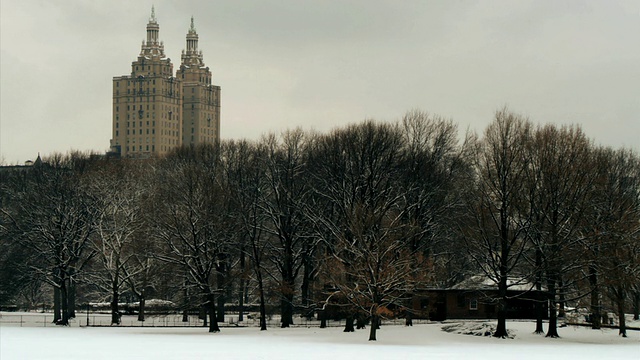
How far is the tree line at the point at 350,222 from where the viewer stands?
218 feet

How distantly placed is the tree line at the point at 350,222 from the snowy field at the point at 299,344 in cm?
217

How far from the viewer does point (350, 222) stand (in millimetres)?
69375

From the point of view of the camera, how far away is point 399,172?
267 feet

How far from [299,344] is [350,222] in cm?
1285

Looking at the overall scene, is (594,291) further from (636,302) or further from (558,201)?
(636,302)

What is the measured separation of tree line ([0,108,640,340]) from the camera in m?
66.5

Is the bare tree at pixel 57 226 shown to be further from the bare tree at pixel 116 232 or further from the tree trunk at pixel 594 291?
the tree trunk at pixel 594 291

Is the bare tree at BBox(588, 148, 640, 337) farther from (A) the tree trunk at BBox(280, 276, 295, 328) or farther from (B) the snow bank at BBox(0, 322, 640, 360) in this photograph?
(A) the tree trunk at BBox(280, 276, 295, 328)

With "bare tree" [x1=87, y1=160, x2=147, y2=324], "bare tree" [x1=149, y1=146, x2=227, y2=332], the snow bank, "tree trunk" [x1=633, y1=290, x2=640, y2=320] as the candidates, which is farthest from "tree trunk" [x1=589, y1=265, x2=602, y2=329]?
"bare tree" [x1=87, y1=160, x2=147, y2=324]

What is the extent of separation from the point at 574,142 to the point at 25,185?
55.6 m

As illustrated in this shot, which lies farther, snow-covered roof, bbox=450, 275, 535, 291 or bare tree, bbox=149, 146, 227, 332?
snow-covered roof, bbox=450, 275, 535, 291

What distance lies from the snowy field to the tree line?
217 cm

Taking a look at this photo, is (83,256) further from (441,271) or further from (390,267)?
(390,267)

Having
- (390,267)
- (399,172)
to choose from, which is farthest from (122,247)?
(390,267)
